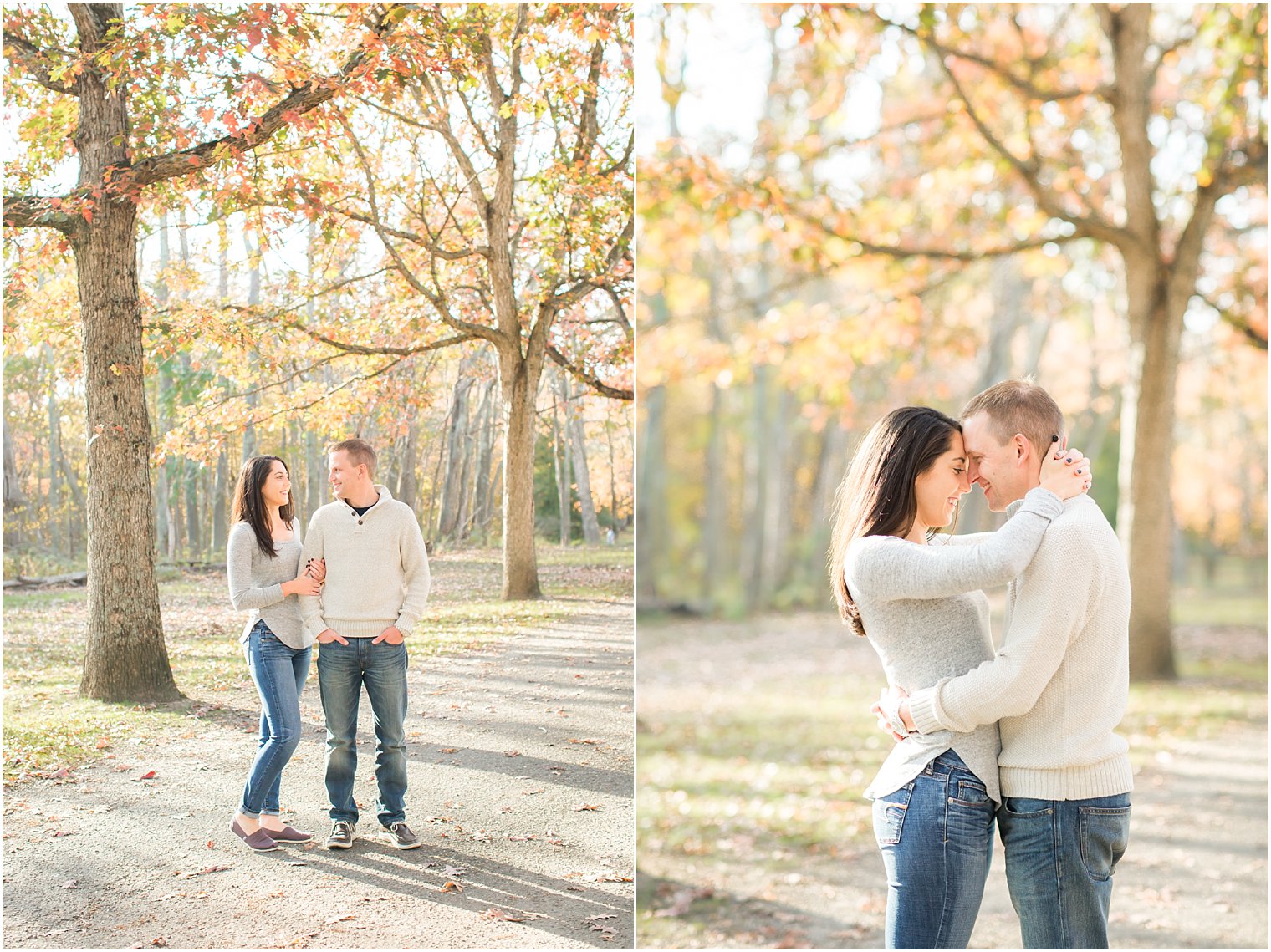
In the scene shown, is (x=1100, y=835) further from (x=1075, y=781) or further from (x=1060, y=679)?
(x=1060, y=679)

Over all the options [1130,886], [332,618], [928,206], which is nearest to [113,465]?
[332,618]

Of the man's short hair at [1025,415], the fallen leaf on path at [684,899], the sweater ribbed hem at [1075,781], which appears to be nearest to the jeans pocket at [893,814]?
the sweater ribbed hem at [1075,781]

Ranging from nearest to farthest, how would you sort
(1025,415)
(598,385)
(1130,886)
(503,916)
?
1. (1025,415)
2. (503,916)
3. (598,385)
4. (1130,886)

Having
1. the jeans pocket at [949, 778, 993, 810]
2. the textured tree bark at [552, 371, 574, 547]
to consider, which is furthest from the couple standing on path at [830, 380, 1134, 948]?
the textured tree bark at [552, 371, 574, 547]

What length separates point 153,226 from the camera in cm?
280

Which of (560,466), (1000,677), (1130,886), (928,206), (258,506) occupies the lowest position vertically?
(1130,886)

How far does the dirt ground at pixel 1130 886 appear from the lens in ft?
11.0

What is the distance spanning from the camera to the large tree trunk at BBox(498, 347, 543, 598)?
9.61 ft

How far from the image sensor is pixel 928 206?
854 centimetres

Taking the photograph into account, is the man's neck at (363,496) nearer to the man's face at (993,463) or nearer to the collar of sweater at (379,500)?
the collar of sweater at (379,500)

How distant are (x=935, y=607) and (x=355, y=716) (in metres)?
1.62

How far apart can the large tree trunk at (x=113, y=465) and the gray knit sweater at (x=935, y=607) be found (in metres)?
1.95

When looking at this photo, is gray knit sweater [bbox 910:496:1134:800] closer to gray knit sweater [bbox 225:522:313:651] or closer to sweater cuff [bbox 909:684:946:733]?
sweater cuff [bbox 909:684:946:733]

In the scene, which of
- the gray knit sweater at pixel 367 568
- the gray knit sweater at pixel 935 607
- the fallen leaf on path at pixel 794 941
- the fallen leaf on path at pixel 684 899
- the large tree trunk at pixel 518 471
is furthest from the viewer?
the fallen leaf on path at pixel 684 899
